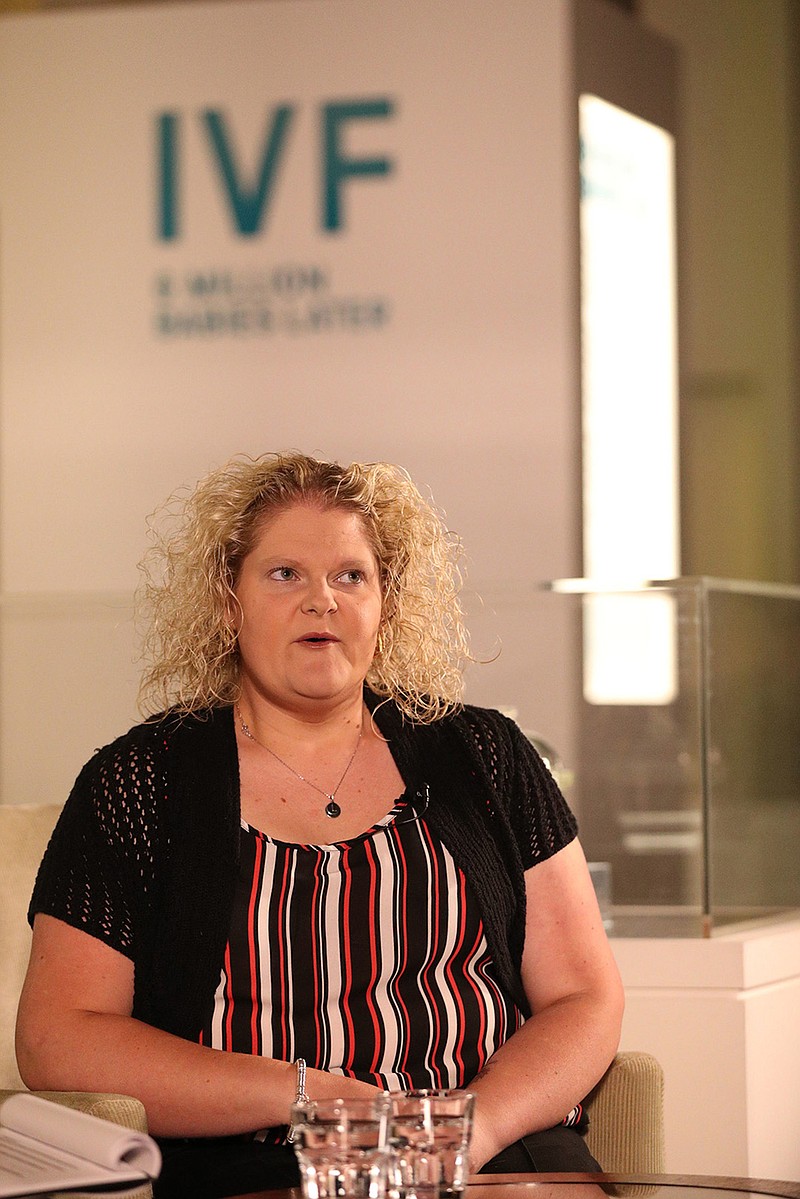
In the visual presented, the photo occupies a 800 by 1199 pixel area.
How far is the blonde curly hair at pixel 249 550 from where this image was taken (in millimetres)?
2441

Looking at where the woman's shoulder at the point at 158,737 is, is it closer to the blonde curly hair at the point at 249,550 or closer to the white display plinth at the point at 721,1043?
the blonde curly hair at the point at 249,550

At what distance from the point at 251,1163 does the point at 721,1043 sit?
1146mm

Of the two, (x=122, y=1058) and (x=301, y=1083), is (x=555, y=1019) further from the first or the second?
(x=122, y=1058)

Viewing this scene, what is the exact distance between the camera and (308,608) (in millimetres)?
2338

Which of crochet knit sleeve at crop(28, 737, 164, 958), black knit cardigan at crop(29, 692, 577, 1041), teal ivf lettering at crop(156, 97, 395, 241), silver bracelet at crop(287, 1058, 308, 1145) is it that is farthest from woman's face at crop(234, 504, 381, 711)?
teal ivf lettering at crop(156, 97, 395, 241)

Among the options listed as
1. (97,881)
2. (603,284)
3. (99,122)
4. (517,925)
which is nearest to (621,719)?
(517,925)

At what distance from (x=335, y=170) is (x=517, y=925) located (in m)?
3.50

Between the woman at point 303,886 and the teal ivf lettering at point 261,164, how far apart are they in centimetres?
298

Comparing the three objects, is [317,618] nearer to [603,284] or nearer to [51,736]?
[51,736]

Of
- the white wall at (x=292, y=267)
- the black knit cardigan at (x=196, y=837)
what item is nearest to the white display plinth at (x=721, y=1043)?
the black knit cardigan at (x=196, y=837)

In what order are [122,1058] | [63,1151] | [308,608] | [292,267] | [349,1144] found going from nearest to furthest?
[349,1144] < [63,1151] < [122,1058] < [308,608] < [292,267]

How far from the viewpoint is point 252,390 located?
5355mm

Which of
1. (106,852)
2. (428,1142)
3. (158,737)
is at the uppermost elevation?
(158,737)

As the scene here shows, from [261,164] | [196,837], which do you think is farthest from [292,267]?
[196,837]
